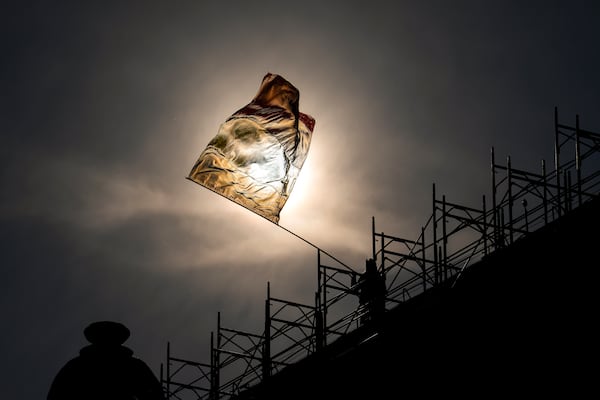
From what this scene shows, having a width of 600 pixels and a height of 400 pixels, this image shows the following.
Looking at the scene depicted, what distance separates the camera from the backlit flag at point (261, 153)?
2491 cm

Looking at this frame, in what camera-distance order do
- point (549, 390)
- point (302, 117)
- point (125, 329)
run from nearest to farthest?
point (125, 329) < point (549, 390) < point (302, 117)

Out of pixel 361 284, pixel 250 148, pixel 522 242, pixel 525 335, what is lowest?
pixel 525 335

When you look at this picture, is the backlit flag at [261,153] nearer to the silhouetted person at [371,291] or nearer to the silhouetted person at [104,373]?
the silhouetted person at [371,291]

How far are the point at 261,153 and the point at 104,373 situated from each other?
1206 cm

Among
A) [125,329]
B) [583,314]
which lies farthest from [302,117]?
[125,329]

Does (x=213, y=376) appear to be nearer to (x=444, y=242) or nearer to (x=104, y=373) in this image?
(x=444, y=242)

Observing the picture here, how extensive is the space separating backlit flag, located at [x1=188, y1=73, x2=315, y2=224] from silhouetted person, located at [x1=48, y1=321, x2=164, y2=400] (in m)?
10.4

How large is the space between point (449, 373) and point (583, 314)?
3.51 meters

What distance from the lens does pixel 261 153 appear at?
25359mm

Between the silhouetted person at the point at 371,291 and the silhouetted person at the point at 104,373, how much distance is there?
10.8 meters

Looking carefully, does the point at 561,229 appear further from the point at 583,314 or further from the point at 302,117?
the point at 302,117

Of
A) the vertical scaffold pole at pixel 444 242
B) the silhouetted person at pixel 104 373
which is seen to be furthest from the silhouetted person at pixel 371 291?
the silhouetted person at pixel 104 373

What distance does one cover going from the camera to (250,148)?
2539cm

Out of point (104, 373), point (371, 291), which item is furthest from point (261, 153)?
point (104, 373)
